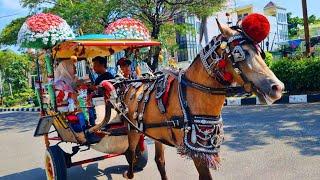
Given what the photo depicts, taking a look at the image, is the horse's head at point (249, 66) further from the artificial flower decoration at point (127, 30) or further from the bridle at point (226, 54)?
the artificial flower decoration at point (127, 30)

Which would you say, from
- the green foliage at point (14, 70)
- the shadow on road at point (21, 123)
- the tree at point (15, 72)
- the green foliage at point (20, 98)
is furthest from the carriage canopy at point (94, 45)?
the green foliage at point (14, 70)

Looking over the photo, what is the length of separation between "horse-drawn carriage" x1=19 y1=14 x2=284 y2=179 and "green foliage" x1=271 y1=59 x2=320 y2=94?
25.4 ft

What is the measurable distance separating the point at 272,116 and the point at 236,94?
6.22 m

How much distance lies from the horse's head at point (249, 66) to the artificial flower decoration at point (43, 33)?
269 cm

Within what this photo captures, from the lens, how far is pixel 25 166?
708 centimetres

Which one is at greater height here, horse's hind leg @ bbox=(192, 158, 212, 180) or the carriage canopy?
the carriage canopy

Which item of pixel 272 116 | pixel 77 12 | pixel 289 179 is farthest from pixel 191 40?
pixel 289 179

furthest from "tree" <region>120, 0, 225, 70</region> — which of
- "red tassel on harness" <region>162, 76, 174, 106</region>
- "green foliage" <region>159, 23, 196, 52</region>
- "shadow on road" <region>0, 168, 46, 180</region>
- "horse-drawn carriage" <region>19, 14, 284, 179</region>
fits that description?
"red tassel on harness" <region>162, 76, 174, 106</region>

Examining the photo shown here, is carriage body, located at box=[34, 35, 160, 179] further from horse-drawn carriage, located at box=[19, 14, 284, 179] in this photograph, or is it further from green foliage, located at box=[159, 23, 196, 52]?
green foliage, located at box=[159, 23, 196, 52]

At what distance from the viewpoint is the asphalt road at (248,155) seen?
5191mm

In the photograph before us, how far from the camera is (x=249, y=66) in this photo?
2.88 meters

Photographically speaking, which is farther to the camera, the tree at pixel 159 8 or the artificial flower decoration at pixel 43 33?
the tree at pixel 159 8

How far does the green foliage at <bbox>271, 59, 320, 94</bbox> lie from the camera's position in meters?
11.6

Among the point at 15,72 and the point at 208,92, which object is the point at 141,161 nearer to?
the point at 208,92
